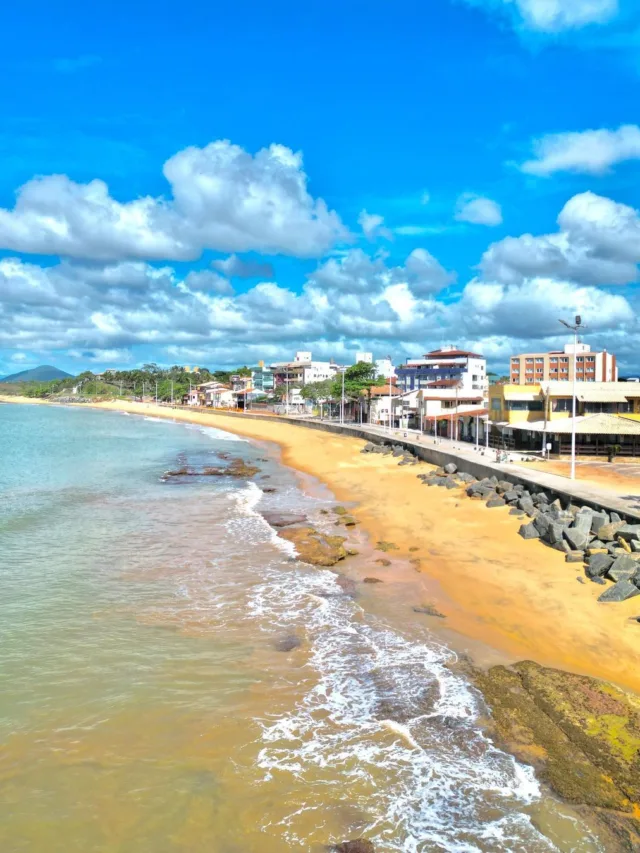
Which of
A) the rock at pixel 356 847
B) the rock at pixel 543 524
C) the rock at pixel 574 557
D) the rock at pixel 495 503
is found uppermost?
the rock at pixel 543 524

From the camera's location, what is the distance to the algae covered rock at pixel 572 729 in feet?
24.3

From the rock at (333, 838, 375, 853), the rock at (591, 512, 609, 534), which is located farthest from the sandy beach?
the rock at (333, 838, 375, 853)

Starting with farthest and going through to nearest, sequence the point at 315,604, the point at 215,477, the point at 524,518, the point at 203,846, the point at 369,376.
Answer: the point at 369,376, the point at 215,477, the point at 524,518, the point at 315,604, the point at 203,846

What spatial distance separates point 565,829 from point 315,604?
7685mm

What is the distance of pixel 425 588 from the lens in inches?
601

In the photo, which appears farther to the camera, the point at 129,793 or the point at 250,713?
the point at 250,713

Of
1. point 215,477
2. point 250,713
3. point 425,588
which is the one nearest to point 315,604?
point 425,588

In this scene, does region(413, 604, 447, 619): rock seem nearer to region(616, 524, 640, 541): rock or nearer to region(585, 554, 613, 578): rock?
region(585, 554, 613, 578): rock

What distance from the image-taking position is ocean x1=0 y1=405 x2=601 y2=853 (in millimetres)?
6848

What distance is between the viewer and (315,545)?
19188 mm

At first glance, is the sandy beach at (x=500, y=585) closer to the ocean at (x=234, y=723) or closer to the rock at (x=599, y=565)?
the rock at (x=599, y=565)

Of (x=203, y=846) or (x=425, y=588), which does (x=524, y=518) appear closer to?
(x=425, y=588)

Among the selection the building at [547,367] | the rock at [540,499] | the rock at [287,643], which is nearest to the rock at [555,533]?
the rock at [540,499]

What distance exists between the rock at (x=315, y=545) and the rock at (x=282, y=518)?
3.10 ft
